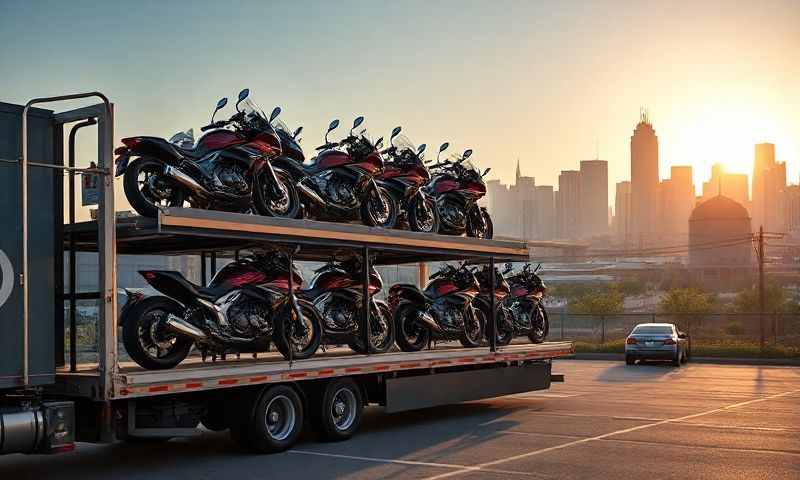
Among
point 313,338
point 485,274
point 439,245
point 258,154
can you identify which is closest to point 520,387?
point 485,274

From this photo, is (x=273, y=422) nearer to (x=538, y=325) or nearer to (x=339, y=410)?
(x=339, y=410)

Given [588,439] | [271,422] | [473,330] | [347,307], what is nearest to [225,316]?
[271,422]

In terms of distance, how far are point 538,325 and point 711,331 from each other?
42.4 m

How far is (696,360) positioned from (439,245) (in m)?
19.2

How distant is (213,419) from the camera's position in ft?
39.5

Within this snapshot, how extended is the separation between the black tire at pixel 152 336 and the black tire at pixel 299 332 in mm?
1473

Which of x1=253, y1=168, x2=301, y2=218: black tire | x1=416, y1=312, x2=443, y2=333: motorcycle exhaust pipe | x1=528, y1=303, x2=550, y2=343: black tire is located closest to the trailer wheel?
x1=253, y1=168, x2=301, y2=218: black tire

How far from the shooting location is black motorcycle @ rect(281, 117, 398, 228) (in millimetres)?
14672

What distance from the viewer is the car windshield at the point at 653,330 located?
29938mm

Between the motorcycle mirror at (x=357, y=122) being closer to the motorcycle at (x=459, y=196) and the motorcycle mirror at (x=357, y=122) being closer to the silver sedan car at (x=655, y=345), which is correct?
the motorcycle at (x=459, y=196)

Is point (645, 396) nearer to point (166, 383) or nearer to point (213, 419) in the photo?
point (213, 419)

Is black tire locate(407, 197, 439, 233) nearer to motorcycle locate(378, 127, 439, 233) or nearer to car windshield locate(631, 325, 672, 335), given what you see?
motorcycle locate(378, 127, 439, 233)

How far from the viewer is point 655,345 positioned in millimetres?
29578

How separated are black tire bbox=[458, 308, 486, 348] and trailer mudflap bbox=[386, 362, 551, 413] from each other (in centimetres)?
63
